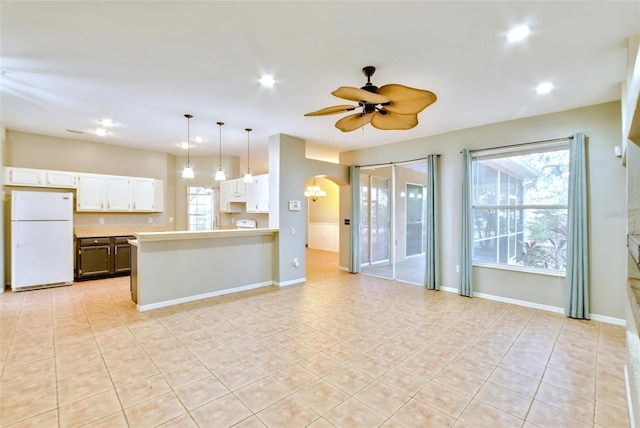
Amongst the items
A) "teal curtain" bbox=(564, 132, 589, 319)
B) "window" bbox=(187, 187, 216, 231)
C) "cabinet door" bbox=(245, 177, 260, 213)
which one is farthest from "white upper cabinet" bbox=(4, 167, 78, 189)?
"teal curtain" bbox=(564, 132, 589, 319)

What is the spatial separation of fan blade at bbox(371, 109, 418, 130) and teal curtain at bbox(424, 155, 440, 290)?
7.79ft

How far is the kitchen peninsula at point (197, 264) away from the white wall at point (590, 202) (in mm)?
3242

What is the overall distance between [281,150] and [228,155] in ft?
8.94

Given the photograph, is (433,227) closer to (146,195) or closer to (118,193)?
(146,195)

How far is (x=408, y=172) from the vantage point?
7.21 m

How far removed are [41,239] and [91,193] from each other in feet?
3.84

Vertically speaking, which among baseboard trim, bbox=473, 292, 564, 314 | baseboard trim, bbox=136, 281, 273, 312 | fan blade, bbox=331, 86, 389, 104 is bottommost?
baseboard trim, bbox=473, 292, 564, 314

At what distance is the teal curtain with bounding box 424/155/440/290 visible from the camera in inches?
201

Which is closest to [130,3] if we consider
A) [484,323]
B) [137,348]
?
[137,348]

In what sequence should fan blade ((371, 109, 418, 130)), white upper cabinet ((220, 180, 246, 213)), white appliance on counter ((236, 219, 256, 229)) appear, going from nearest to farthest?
fan blade ((371, 109, 418, 130))
white upper cabinet ((220, 180, 246, 213))
white appliance on counter ((236, 219, 256, 229))

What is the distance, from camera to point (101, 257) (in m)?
5.68

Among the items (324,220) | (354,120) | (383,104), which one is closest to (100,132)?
(354,120)

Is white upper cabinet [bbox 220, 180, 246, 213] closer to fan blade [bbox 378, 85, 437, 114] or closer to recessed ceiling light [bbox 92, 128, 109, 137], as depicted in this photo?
recessed ceiling light [bbox 92, 128, 109, 137]

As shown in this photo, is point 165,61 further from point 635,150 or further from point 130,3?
point 635,150
